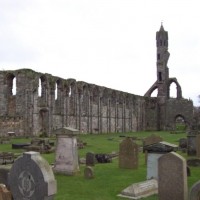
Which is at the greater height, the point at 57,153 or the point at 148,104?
the point at 148,104

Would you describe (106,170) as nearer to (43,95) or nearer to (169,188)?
(169,188)

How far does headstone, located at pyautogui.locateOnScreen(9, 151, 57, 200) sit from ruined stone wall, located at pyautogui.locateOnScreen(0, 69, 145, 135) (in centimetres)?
2331

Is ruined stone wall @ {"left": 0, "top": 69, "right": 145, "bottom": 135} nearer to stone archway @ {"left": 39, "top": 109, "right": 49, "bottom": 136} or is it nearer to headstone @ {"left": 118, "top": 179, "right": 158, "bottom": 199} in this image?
stone archway @ {"left": 39, "top": 109, "right": 49, "bottom": 136}

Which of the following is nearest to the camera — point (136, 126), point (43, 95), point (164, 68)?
point (43, 95)

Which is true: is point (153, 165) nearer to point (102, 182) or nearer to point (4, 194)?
point (102, 182)

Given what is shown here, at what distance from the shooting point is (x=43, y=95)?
116ft

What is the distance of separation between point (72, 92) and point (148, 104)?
946 inches

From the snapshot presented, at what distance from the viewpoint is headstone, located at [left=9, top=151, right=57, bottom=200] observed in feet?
23.0

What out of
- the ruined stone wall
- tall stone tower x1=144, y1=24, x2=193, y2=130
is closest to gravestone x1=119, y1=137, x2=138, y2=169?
the ruined stone wall

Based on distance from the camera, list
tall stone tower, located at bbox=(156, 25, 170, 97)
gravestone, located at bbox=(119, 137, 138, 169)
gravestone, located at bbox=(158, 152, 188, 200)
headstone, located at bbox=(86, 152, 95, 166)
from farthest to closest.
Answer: tall stone tower, located at bbox=(156, 25, 170, 97) → headstone, located at bbox=(86, 152, 95, 166) → gravestone, located at bbox=(119, 137, 138, 169) → gravestone, located at bbox=(158, 152, 188, 200)

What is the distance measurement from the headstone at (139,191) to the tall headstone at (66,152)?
3291 millimetres

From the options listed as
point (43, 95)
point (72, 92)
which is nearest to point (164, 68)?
point (72, 92)

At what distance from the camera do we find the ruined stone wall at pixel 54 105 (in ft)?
108

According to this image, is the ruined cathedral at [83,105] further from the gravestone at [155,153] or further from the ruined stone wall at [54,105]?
the gravestone at [155,153]
